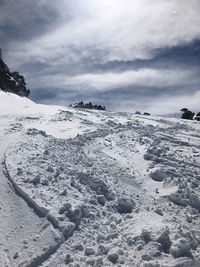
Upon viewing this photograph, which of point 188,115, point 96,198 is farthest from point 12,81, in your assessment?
point 96,198

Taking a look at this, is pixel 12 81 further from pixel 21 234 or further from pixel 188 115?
pixel 21 234

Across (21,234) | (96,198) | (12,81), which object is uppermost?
(12,81)

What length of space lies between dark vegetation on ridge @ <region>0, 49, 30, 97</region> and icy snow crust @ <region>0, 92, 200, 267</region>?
68.4 feet

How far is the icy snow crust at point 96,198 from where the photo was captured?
6.66 metres

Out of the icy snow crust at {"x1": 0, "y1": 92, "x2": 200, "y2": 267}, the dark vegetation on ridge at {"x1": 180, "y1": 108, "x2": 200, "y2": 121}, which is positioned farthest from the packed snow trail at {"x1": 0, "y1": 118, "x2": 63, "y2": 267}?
the dark vegetation on ridge at {"x1": 180, "y1": 108, "x2": 200, "y2": 121}

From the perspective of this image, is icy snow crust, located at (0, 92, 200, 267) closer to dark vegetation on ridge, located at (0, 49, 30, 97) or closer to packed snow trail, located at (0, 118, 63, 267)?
packed snow trail, located at (0, 118, 63, 267)

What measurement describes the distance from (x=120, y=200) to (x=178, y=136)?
314 inches

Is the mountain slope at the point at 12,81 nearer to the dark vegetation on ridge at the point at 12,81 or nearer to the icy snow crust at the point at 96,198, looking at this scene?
the dark vegetation on ridge at the point at 12,81

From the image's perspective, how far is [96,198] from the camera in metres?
8.67

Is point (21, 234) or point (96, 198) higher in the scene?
point (96, 198)

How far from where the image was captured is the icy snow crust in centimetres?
666

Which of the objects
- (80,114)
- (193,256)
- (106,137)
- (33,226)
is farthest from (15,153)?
(80,114)

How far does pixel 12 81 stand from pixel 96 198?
30128 millimetres

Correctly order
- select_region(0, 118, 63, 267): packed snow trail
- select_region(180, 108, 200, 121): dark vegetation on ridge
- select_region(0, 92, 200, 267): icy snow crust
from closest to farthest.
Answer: select_region(0, 118, 63, 267): packed snow trail < select_region(0, 92, 200, 267): icy snow crust < select_region(180, 108, 200, 121): dark vegetation on ridge
